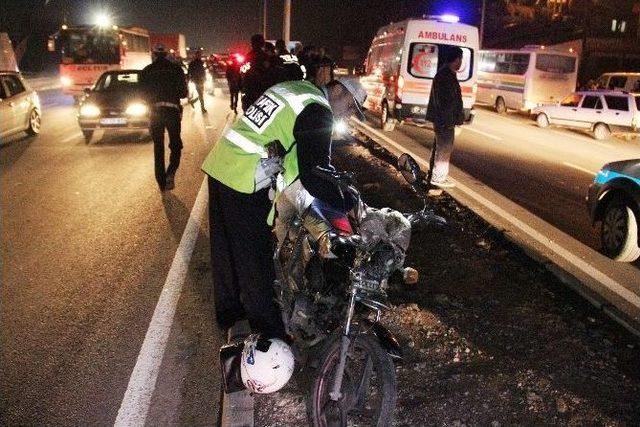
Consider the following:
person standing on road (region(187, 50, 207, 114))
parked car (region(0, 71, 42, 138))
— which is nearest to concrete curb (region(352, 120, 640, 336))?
parked car (region(0, 71, 42, 138))

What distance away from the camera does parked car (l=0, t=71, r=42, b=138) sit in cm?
1164

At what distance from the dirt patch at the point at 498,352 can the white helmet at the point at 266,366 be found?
1.24 feet

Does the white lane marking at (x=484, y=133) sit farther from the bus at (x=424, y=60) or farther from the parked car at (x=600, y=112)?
the parked car at (x=600, y=112)

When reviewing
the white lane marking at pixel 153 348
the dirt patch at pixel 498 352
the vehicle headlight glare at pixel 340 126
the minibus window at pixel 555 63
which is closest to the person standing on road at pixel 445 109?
the dirt patch at pixel 498 352

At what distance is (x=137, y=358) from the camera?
3.74m

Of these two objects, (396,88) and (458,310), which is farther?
(396,88)

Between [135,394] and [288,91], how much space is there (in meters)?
2.03

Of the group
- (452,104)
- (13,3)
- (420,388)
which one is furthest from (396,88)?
(13,3)

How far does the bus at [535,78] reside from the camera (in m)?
23.3

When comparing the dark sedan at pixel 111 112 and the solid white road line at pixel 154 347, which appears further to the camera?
the dark sedan at pixel 111 112

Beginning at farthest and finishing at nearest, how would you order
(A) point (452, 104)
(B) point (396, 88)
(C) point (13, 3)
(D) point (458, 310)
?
(C) point (13, 3) < (B) point (396, 88) < (A) point (452, 104) < (D) point (458, 310)

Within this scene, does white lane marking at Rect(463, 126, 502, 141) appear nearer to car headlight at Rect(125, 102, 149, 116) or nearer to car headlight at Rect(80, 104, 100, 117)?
car headlight at Rect(125, 102, 149, 116)

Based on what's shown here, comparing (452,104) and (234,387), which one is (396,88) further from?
(234,387)

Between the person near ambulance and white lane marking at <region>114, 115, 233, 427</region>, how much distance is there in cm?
81
